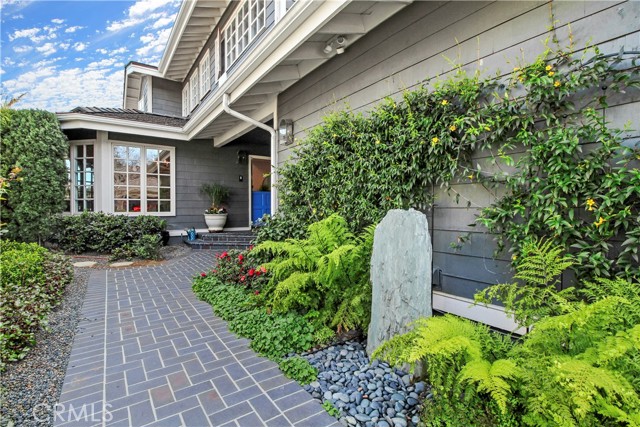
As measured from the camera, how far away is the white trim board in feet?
8.09

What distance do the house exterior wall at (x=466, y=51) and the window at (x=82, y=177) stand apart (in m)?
7.28

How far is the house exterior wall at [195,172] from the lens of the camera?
7.82 meters

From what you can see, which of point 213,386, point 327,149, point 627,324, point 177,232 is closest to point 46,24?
point 177,232

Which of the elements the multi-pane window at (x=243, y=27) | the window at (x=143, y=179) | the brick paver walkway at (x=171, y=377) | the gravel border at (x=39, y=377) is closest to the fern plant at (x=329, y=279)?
the brick paver walkway at (x=171, y=377)

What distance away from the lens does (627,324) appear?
150cm

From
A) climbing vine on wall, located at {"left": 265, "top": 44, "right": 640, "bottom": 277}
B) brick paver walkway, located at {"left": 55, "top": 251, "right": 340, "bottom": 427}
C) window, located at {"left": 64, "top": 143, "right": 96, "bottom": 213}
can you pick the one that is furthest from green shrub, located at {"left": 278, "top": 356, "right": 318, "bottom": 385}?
window, located at {"left": 64, "top": 143, "right": 96, "bottom": 213}

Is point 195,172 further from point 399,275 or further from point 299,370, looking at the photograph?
point 399,275

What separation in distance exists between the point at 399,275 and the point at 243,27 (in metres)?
6.45

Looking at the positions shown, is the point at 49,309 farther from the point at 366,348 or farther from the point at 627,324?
the point at 627,324

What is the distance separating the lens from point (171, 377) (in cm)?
225

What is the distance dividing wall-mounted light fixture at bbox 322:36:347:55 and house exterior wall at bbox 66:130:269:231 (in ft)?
16.1

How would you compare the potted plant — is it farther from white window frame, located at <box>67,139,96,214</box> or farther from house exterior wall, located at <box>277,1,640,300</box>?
house exterior wall, located at <box>277,1,640,300</box>

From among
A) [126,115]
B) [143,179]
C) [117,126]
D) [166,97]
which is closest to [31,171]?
[117,126]

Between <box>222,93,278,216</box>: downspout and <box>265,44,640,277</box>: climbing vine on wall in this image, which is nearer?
<box>265,44,640,277</box>: climbing vine on wall
